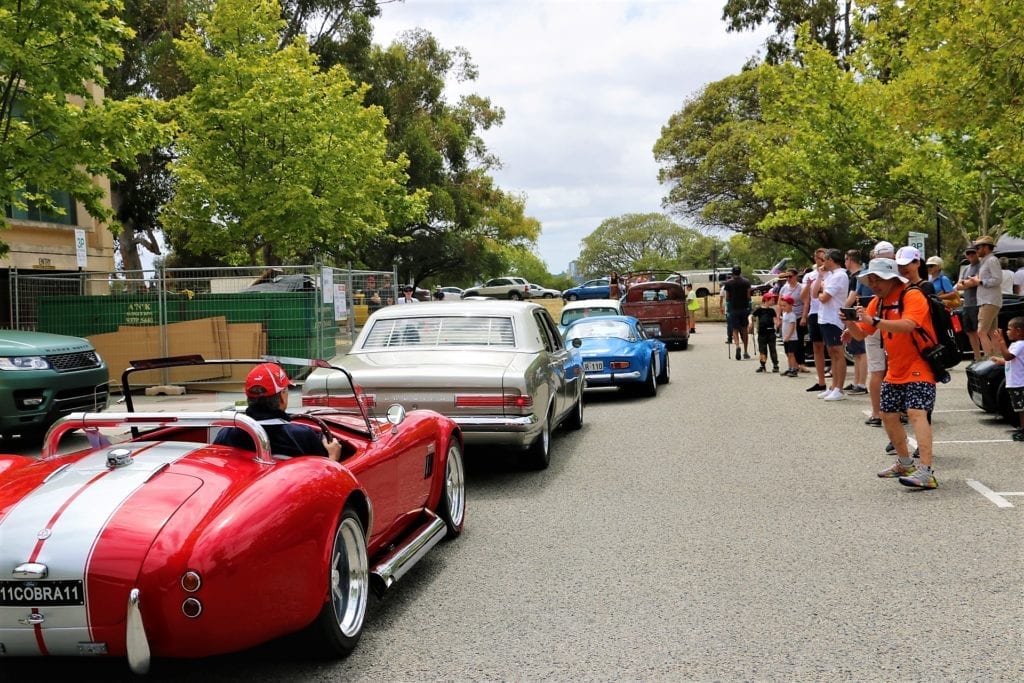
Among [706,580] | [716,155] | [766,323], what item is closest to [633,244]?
[716,155]

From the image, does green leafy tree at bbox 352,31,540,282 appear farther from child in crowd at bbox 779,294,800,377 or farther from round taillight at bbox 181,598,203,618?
round taillight at bbox 181,598,203,618

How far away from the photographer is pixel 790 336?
17609 millimetres

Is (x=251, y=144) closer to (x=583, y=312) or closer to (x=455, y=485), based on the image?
(x=583, y=312)

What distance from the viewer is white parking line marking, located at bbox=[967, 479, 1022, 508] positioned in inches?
278

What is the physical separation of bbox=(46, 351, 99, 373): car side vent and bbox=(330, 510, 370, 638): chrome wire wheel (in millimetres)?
7790

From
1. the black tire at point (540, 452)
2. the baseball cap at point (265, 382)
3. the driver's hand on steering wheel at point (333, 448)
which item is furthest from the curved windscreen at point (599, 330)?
the baseball cap at point (265, 382)

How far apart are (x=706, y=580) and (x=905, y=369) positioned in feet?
10.2

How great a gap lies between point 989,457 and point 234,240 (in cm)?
2367

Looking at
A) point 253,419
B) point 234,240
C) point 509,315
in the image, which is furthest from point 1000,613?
point 234,240

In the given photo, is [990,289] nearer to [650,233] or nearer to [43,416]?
[43,416]

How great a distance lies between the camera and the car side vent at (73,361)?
1112cm

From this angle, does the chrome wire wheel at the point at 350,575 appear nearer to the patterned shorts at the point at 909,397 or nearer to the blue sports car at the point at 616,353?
the patterned shorts at the point at 909,397

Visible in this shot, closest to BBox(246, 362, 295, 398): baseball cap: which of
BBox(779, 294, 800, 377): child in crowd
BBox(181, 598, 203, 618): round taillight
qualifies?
BBox(181, 598, 203, 618): round taillight

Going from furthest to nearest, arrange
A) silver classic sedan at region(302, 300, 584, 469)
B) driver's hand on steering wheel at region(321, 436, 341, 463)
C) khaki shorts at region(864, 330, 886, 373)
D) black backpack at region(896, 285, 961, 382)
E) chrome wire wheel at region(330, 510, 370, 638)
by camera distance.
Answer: khaki shorts at region(864, 330, 886, 373) < silver classic sedan at region(302, 300, 584, 469) < black backpack at region(896, 285, 961, 382) < driver's hand on steering wheel at region(321, 436, 341, 463) < chrome wire wheel at region(330, 510, 370, 638)
